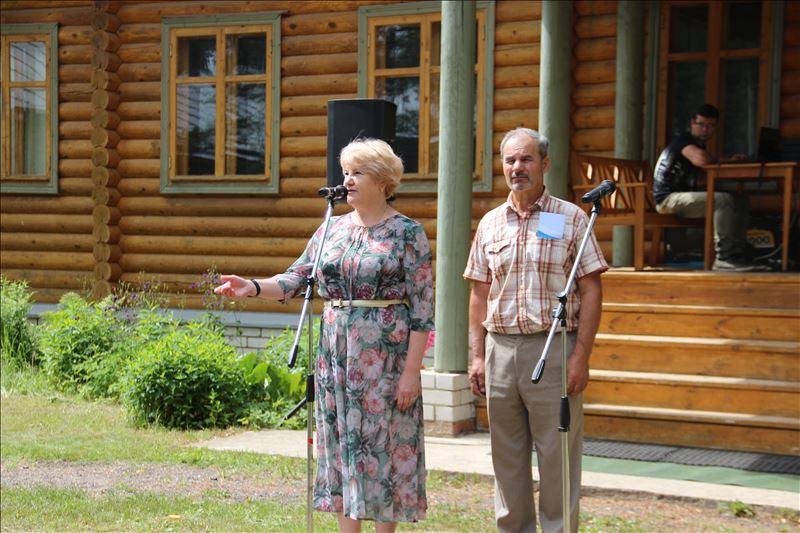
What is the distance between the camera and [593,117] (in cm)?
889

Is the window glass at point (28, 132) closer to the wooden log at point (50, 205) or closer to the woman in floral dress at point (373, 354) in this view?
the wooden log at point (50, 205)

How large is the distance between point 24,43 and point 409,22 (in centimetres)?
452

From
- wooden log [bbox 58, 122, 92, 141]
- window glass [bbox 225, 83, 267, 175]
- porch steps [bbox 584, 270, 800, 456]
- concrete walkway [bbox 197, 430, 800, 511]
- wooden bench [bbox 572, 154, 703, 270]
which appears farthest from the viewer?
wooden log [bbox 58, 122, 92, 141]

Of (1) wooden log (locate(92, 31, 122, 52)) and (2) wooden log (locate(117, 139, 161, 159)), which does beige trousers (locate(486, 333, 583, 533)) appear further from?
(1) wooden log (locate(92, 31, 122, 52))

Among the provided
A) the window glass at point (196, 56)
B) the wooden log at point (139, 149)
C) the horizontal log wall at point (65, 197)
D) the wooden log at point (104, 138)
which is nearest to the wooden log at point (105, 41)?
the horizontal log wall at point (65, 197)

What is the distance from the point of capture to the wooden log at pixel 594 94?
A: 28.9 feet

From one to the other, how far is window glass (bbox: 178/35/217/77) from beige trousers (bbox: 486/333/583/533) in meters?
7.43

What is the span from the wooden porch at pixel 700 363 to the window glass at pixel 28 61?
699 cm

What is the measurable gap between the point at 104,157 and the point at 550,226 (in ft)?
26.0

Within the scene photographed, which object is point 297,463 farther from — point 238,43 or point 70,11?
point 70,11

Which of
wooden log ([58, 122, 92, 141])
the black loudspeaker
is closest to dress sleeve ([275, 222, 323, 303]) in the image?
the black loudspeaker

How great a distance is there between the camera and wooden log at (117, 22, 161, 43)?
10.9 meters

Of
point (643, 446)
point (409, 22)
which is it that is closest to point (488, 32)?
point (409, 22)

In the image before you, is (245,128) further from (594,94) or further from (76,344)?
(594,94)
